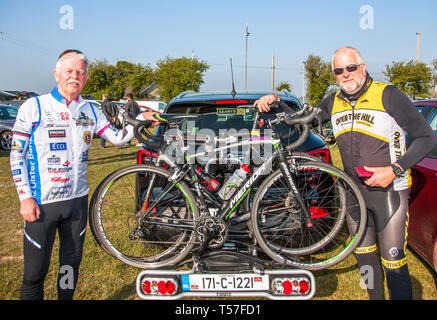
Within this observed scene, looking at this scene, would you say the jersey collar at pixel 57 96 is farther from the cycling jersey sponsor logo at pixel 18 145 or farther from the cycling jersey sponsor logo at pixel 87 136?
the cycling jersey sponsor logo at pixel 18 145

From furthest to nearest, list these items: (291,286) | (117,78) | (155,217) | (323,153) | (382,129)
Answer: (117,78), (323,153), (155,217), (382,129), (291,286)

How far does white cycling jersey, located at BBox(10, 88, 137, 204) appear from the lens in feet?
7.08

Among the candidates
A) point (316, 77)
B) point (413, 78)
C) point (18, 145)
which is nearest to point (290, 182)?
point (18, 145)

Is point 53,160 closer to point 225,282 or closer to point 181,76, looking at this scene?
point 225,282

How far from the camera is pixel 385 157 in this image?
2373mm

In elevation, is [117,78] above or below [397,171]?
above

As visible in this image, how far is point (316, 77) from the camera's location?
46.9 m

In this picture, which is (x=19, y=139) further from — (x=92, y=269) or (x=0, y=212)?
(x=0, y=212)

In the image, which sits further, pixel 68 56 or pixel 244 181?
pixel 244 181

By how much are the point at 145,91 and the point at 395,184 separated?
58.1m

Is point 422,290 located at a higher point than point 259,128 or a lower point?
lower

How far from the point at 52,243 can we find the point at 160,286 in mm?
846

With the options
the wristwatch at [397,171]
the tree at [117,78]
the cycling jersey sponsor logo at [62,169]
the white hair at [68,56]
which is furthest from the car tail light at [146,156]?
the tree at [117,78]
